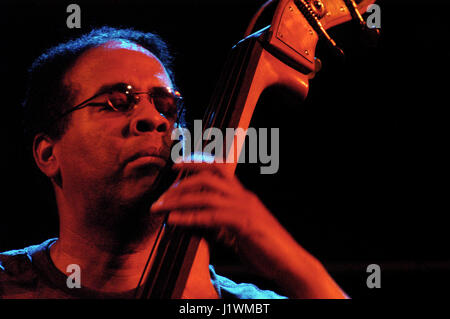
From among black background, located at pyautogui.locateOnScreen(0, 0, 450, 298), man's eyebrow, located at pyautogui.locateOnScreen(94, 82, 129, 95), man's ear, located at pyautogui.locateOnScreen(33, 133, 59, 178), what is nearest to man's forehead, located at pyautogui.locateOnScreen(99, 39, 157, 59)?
man's eyebrow, located at pyautogui.locateOnScreen(94, 82, 129, 95)

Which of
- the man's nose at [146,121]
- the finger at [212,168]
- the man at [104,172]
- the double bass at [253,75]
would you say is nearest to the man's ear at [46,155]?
the man at [104,172]

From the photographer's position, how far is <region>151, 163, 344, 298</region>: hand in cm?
79

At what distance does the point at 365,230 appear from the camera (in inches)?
78.8

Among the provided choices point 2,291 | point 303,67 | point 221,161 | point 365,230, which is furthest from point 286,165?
point 2,291

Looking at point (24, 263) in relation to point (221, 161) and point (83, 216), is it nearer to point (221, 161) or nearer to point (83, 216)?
point (83, 216)

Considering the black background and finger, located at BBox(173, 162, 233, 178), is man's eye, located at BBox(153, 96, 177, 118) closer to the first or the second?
finger, located at BBox(173, 162, 233, 178)

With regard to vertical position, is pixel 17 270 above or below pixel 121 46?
below

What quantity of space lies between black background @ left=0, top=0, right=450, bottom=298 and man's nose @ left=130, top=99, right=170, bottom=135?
81cm

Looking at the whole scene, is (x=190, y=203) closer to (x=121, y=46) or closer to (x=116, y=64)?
(x=116, y=64)

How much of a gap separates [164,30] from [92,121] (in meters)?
1.15

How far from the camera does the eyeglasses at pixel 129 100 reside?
1231 mm

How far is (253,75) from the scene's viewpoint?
102 centimetres

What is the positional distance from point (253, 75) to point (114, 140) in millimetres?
494

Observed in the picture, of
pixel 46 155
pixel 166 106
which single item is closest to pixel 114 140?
pixel 166 106
